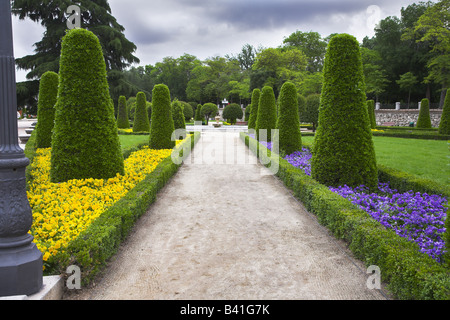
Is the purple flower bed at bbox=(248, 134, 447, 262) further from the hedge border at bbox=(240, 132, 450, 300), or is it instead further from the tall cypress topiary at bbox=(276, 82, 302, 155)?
the tall cypress topiary at bbox=(276, 82, 302, 155)

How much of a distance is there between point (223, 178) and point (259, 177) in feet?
3.29

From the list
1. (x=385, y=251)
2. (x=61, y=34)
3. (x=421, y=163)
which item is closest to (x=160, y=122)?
(x=421, y=163)

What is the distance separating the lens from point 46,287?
9.43 ft

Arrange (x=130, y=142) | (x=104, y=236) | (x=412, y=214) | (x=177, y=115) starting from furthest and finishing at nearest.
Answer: (x=177, y=115), (x=130, y=142), (x=412, y=214), (x=104, y=236)

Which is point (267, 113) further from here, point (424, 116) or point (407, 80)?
point (407, 80)

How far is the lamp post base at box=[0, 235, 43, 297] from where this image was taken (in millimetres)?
2654

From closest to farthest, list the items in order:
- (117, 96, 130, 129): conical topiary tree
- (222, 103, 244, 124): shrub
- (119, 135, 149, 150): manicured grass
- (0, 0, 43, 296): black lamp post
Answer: (0, 0, 43, 296): black lamp post
(119, 135, 149, 150): manicured grass
(117, 96, 130, 129): conical topiary tree
(222, 103, 244, 124): shrub

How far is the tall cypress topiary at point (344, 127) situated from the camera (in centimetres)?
645

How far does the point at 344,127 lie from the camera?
6523 millimetres

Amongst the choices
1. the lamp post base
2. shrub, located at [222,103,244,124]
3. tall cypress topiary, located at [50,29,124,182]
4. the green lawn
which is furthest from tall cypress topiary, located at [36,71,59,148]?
shrub, located at [222,103,244,124]

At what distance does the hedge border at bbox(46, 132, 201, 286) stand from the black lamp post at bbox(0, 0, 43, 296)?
489mm

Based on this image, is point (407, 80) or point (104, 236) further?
point (407, 80)

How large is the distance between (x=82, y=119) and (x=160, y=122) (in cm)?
582
